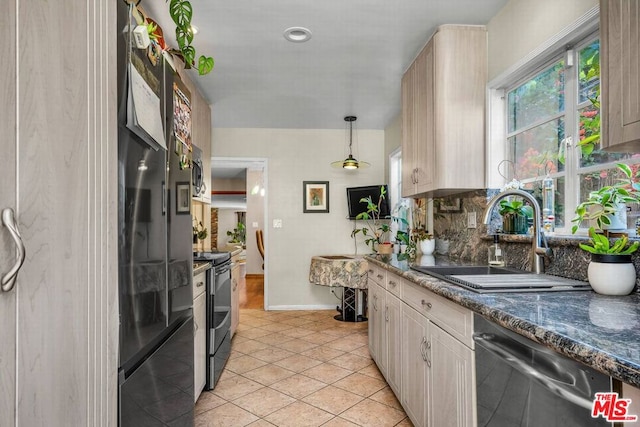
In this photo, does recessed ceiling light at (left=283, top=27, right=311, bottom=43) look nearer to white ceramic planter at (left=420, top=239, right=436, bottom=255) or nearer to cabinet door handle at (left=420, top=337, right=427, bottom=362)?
white ceramic planter at (left=420, top=239, right=436, bottom=255)

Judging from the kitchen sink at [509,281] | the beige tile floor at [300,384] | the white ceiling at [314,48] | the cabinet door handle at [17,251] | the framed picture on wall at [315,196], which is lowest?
the beige tile floor at [300,384]

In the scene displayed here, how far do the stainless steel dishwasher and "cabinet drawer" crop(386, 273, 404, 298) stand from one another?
3.00ft

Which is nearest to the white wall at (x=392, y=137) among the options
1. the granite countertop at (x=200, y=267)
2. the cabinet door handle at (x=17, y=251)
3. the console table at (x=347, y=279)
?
the console table at (x=347, y=279)

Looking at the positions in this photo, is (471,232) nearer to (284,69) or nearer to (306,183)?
(284,69)

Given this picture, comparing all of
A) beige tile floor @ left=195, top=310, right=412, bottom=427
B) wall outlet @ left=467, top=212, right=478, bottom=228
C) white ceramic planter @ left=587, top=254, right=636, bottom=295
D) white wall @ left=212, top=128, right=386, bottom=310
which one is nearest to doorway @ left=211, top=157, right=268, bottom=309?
white wall @ left=212, top=128, right=386, bottom=310

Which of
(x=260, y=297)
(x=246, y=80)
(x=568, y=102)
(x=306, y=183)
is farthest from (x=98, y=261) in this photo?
(x=260, y=297)

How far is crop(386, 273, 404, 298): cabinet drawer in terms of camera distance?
2234mm

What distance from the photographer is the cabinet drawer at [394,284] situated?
2234 mm

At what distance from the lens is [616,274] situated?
1.27m

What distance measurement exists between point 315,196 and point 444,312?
371cm

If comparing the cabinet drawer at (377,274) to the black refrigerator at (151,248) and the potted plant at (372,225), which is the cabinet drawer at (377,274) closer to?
the black refrigerator at (151,248)

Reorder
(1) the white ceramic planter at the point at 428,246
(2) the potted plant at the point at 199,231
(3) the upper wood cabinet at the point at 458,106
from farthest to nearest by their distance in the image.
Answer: (2) the potted plant at the point at 199,231 → (1) the white ceramic planter at the point at 428,246 → (3) the upper wood cabinet at the point at 458,106

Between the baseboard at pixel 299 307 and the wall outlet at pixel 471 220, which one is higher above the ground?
the wall outlet at pixel 471 220

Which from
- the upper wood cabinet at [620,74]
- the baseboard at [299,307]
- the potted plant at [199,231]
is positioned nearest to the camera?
the upper wood cabinet at [620,74]
